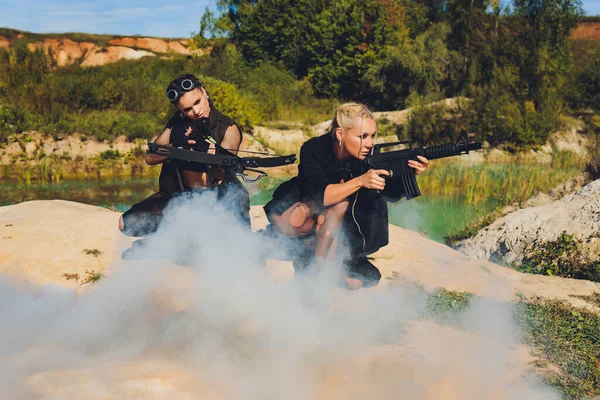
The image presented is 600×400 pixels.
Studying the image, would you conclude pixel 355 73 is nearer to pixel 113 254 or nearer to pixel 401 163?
pixel 113 254

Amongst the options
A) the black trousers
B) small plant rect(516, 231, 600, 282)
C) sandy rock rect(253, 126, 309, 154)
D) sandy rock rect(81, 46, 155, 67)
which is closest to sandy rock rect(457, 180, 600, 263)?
small plant rect(516, 231, 600, 282)

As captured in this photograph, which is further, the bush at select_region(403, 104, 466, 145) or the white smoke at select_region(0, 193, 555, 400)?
the bush at select_region(403, 104, 466, 145)

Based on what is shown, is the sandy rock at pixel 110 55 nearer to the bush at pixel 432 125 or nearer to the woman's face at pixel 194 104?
the bush at pixel 432 125

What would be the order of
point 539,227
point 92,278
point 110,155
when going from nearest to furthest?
point 92,278 → point 539,227 → point 110,155

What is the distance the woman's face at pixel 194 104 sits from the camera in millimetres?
4414

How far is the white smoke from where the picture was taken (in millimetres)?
2986

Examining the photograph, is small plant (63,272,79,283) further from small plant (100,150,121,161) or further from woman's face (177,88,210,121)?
small plant (100,150,121,161)

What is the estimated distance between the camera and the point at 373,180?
3.90 metres

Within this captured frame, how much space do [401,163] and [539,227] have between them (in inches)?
124

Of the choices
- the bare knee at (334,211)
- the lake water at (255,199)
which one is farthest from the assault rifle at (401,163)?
the lake water at (255,199)

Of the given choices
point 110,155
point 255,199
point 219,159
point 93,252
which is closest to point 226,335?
point 219,159

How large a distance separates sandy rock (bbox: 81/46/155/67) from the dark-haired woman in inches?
1773

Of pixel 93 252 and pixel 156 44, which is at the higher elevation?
pixel 156 44

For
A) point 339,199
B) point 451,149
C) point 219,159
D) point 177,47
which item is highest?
point 177,47
